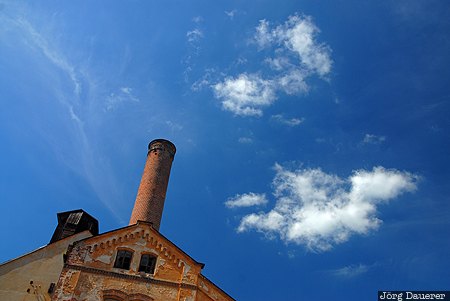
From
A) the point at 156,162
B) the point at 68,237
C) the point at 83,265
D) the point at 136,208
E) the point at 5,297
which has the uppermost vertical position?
the point at 156,162

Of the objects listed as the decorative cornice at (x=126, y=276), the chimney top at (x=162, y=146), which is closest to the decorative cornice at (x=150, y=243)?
the decorative cornice at (x=126, y=276)

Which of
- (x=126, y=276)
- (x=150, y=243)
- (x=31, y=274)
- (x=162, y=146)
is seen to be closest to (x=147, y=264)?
(x=150, y=243)

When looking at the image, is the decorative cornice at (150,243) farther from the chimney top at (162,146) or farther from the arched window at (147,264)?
the chimney top at (162,146)

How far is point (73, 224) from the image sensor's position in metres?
25.5

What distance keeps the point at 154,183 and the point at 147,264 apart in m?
8.65

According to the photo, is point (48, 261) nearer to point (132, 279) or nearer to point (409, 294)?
point (132, 279)

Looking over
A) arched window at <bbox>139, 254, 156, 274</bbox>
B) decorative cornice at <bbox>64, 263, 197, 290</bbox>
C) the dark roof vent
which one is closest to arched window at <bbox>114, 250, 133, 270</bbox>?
decorative cornice at <bbox>64, 263, 197, 290</bbox>

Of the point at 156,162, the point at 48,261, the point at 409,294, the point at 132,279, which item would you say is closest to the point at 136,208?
the point at 156,162

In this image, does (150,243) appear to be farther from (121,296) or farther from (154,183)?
(154,183)

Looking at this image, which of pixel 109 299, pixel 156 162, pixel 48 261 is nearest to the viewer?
pixel 109 299

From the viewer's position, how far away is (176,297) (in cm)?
1939

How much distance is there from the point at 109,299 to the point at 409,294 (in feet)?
48.5

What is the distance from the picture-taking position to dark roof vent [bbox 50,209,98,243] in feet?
82.9

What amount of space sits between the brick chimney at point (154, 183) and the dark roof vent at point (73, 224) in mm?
2543
